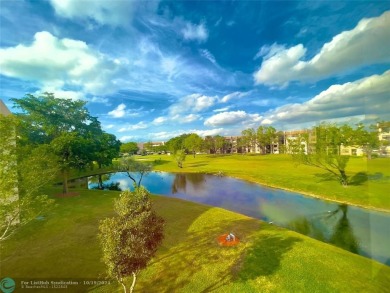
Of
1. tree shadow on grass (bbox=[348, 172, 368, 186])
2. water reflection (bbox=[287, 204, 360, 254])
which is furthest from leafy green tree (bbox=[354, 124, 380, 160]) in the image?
water reflection (bbox=[287, 204, 360, 254])

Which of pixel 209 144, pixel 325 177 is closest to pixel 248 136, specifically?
pixel 209 144

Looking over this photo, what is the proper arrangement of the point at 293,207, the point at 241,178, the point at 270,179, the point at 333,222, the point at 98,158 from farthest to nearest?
the point at 241,178 → the point at 270,179 → the point at 98,158 → the point at 293,207 → the point at 333,222

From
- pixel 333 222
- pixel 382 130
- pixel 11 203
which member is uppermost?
pixel 382 130

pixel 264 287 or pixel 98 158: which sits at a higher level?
pixel 98 158

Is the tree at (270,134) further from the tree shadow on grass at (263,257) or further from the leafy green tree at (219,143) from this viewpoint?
the tree shadow on grass at (263,257)

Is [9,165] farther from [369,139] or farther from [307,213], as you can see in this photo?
[369,139]

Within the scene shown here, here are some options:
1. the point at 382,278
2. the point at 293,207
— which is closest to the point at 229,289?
the point at 382,278

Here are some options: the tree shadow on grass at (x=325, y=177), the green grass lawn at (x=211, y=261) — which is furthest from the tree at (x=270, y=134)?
the green grass lawn at (x=211, y=261)

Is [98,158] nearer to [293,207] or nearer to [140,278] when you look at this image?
[140,278]
